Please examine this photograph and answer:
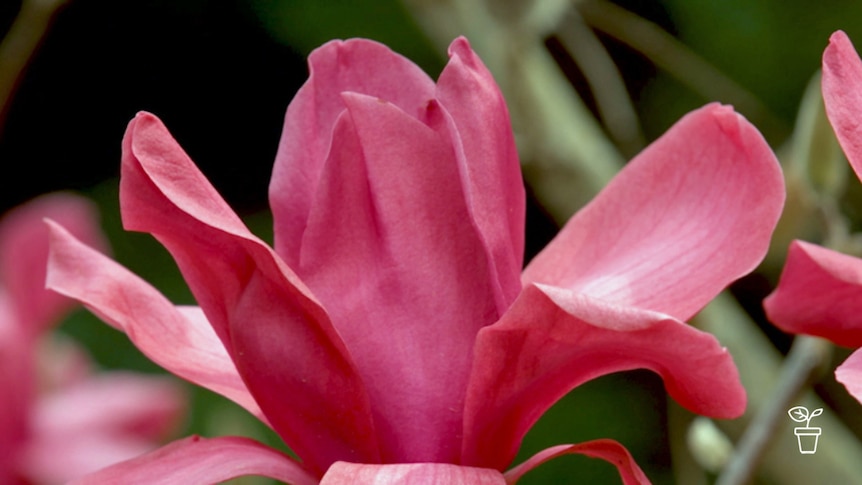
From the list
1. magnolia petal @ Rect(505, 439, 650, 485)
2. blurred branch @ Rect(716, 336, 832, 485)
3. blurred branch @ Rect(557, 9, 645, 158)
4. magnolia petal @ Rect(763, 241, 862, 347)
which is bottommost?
blurred branch @ Rect(716, 336, 832, 485)

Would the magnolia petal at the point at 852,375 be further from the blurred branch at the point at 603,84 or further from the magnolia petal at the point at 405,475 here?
the blurred branch at the point at 603,84

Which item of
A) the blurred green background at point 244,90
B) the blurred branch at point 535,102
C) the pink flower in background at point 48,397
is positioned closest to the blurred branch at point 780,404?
the blurred branch at point 535,102

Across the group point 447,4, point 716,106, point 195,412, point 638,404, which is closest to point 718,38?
point 638,404

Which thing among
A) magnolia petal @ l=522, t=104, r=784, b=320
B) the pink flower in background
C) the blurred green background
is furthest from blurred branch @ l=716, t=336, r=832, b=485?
the blurred green background

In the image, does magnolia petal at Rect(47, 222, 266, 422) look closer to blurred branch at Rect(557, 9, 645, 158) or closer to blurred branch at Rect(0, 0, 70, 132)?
blurred branch at Rect(0, 0, 70, 132)

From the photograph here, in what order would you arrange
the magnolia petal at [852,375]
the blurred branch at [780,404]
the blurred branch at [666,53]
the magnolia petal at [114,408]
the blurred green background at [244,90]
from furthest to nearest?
the blurred green background at [244,90] < the blurred branch at [666,53] < the magnolia petal at [114,408] < the blurred branch at [780,404] < the magnolia petal at [852,375]

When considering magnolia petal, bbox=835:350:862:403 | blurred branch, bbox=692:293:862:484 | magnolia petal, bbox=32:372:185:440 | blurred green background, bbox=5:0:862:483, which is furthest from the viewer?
blurred green background, bbox=5:0:862:483
